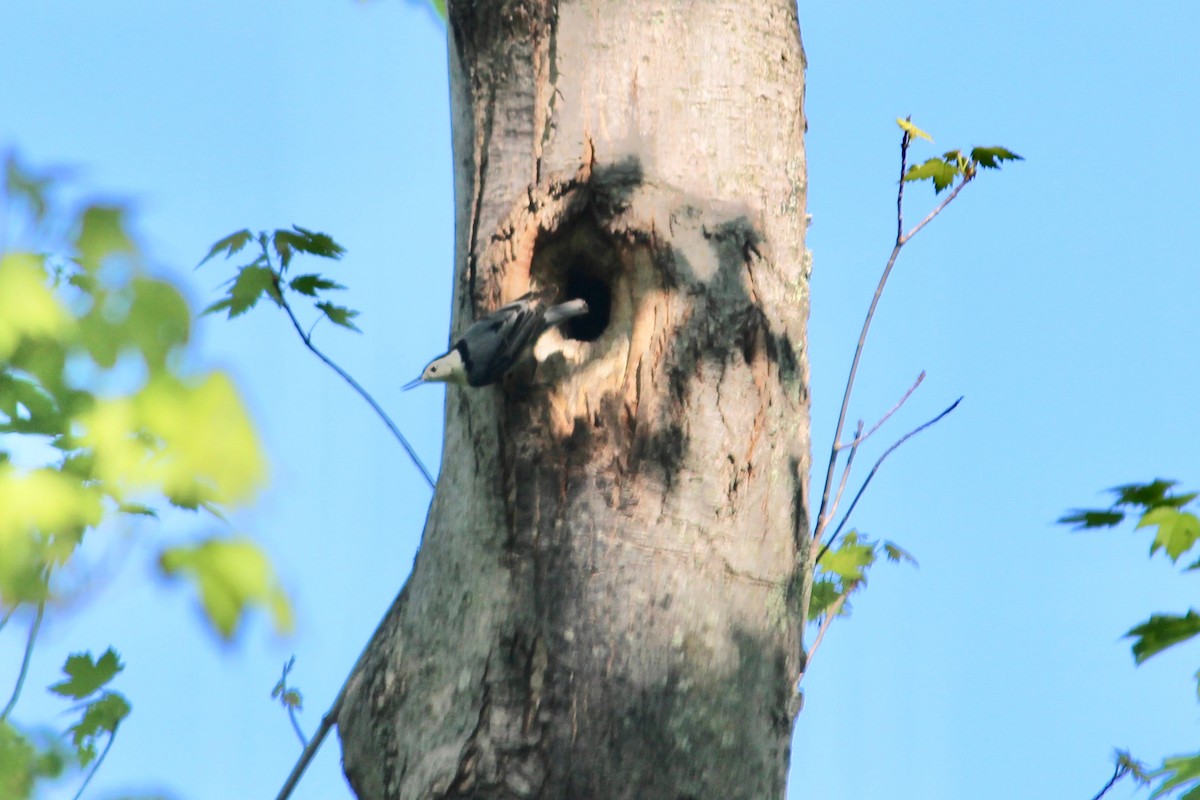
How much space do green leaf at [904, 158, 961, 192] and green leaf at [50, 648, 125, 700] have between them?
253cm

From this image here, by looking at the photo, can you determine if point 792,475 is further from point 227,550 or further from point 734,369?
point 227,550

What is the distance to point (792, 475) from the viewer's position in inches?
92.8

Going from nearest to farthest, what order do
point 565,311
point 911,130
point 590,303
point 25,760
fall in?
point 25,760 < point 565,311 < point 590,303 < point 911,130

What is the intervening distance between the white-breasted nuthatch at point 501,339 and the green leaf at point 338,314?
800 mm

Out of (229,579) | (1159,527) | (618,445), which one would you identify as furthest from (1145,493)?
(229,579)

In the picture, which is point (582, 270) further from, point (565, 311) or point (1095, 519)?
point (1095, 519)

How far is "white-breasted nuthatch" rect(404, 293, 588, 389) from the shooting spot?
219 centimetres

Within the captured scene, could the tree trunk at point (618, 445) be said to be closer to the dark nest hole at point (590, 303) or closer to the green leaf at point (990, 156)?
the dark nest hole at point (590, 303)

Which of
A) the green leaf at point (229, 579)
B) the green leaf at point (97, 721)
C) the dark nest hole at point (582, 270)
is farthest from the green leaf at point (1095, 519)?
the green leaf at point (97, 721)

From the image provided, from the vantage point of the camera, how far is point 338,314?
122 inches

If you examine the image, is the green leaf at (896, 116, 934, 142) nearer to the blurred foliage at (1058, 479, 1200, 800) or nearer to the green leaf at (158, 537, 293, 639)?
the blurred foliage at (1058, 479, 1200, 800)

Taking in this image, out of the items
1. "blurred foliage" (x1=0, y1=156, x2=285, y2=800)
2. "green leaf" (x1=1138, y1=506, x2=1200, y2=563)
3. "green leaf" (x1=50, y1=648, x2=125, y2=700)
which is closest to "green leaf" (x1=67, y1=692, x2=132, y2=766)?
"green leaf" (x1=50, y1=648, x2=125, y2=700)

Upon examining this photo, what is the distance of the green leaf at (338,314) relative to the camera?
10.1 feet

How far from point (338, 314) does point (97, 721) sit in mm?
1296
